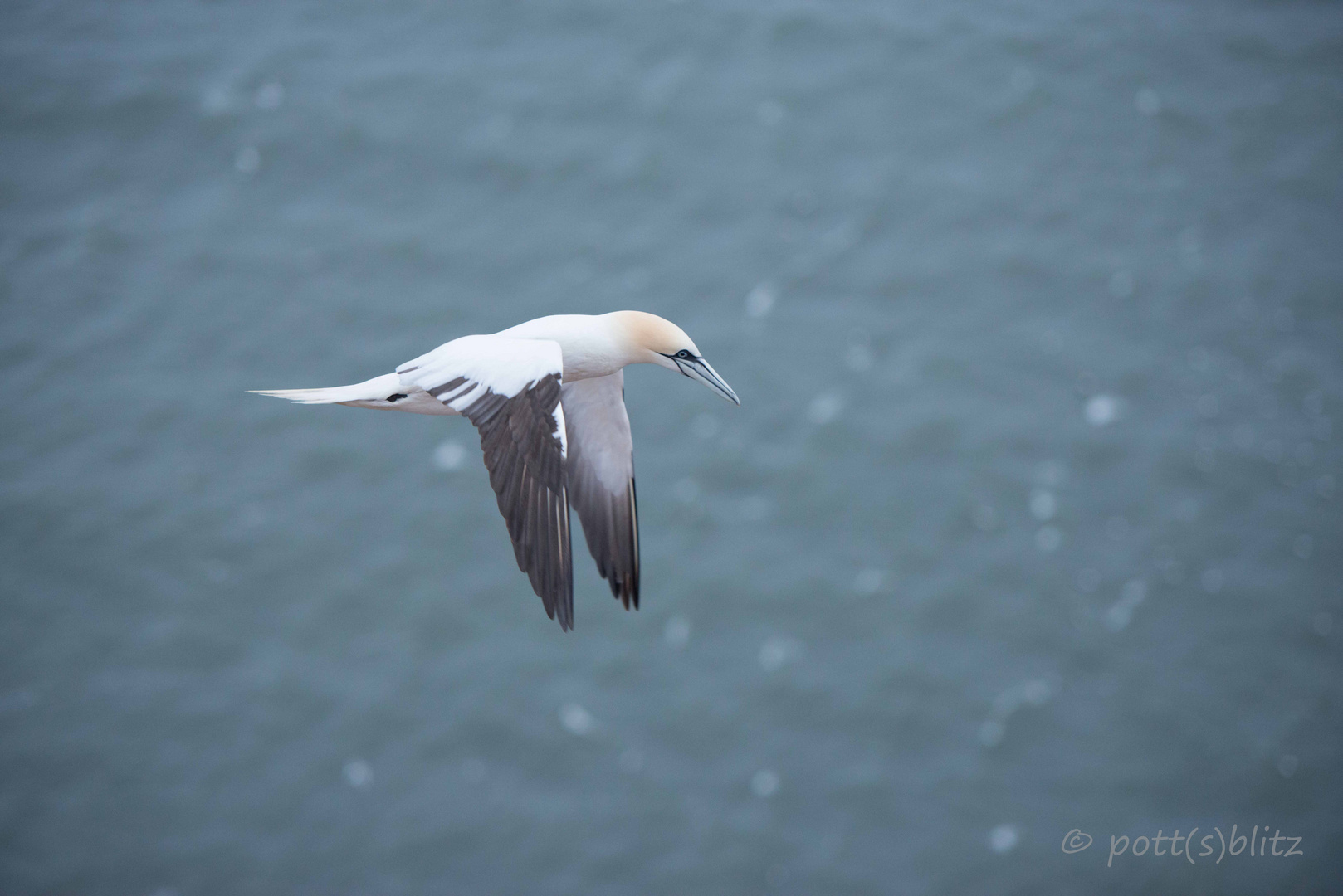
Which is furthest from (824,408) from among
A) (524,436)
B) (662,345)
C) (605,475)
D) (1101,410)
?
(524,436)

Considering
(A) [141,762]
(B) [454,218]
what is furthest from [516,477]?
(B) [454,218]

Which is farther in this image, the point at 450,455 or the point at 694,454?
the point at 450,455

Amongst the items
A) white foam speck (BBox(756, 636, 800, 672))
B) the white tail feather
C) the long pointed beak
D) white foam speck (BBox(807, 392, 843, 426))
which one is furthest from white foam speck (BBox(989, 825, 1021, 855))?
the white tail feather

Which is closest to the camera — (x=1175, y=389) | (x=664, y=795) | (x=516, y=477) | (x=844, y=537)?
(x=516, y=477)

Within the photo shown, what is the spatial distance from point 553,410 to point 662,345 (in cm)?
155

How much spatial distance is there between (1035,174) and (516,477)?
32167 millimetres

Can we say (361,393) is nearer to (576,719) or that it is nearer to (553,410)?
(553,410)

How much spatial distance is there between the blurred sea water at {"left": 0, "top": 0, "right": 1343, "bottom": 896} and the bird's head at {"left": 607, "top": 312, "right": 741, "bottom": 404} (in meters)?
21.3

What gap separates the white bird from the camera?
8.92 m

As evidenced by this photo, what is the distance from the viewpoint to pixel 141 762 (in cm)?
3148

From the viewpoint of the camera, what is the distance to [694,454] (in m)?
32.8

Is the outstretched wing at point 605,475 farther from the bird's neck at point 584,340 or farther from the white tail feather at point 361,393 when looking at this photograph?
the white tail feather at point 361,393

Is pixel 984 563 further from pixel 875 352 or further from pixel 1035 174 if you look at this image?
pixel 1035 174

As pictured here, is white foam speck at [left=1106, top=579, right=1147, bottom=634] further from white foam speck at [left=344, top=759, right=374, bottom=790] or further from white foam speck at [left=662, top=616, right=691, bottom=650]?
white foam speck at [left=344, top=759, right=374, bottom=790]
